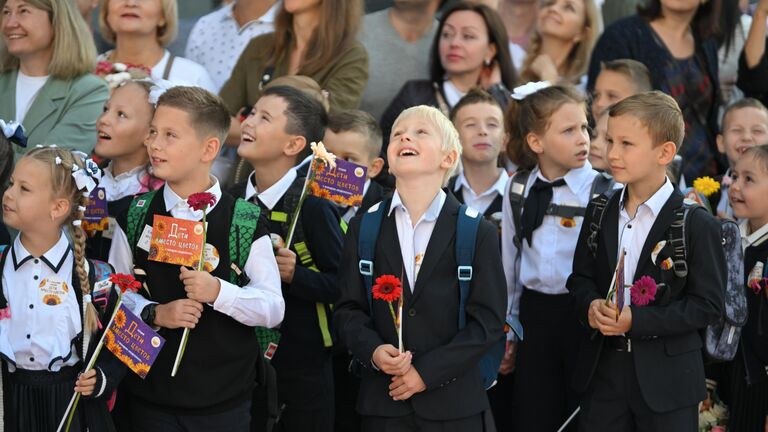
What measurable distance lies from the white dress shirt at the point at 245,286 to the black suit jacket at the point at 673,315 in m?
1.33

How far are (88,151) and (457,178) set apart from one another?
6.61ft

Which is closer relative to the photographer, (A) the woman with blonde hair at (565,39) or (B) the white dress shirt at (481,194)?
(B) the white dress shirt at (481,194)

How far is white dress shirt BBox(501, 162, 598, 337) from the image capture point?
5.45 metres

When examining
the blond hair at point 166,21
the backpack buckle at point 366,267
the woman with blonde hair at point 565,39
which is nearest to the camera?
the backpack buckle at point 366,267

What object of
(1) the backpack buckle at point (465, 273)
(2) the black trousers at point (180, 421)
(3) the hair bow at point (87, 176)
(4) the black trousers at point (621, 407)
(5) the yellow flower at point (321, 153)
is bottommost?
(2) the black trousers at point (180, 421)

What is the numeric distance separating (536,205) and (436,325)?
134cm

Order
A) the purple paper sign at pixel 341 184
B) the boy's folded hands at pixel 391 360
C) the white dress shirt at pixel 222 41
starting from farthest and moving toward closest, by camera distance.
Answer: the white dress shirt at pixel 222 41 → the purple paper sign at pixel 341 184 → the boy's folded hands at pixel 391 360

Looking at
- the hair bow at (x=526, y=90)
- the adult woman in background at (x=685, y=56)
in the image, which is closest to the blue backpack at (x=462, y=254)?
the hair bow at (x=526, y=90)

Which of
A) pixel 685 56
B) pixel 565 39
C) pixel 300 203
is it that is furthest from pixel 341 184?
pixel 565 39

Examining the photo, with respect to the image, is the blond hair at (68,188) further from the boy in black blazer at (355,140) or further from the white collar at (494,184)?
the white collar at (494,184)

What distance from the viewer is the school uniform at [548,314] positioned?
5453 millimetres

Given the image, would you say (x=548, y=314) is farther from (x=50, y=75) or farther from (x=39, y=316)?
(x=50, y=75)

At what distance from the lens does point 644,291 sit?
449 centimetres

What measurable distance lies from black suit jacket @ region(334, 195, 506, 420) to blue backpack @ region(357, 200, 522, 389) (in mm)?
25
